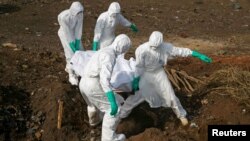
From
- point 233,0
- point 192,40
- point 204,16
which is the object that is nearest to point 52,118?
point 192,40

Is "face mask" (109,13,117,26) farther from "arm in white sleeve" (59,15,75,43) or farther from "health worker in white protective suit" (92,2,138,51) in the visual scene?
"arm in white sleeve" (59,15,75,43)

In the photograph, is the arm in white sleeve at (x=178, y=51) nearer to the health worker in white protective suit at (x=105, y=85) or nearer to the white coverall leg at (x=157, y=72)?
the white coverall leg at (x=157, y=72)

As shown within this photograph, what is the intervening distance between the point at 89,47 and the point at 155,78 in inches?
206

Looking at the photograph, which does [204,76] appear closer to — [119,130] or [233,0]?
[119,130]

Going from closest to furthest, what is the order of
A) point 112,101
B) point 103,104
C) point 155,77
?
point 112,101 → point 103,104 → point 155,77

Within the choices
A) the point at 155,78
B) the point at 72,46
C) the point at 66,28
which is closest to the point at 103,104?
the point at 155,78

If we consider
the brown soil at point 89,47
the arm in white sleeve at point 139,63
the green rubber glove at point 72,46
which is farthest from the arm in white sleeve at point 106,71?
the green rubber glove at point 72,46

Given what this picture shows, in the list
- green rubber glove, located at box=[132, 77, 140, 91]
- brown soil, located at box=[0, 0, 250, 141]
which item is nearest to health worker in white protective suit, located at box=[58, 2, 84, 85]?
brown soil, located at box=[0, 0, 250, 141]

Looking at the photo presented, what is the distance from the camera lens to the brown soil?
8.25 metres

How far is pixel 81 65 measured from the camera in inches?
332

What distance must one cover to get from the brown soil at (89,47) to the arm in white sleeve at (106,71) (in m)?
0.99

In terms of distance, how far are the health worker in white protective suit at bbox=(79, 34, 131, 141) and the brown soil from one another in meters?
0.42

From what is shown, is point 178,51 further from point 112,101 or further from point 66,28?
point 66,28

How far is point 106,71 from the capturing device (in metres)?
7.00
